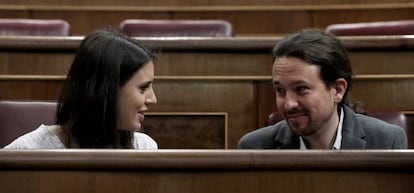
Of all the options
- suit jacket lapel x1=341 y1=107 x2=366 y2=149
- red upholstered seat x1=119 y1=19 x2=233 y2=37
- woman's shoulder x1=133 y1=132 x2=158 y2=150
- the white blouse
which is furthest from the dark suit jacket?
red upholstered seat x1=119 y1=19 x2=233 y2=37

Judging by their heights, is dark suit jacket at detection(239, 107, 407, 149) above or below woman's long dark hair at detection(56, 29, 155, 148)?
below

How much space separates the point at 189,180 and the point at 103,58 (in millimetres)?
325

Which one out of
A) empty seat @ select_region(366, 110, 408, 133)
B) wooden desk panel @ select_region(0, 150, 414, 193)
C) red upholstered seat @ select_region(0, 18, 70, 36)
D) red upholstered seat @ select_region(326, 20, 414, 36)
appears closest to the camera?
wooden desk panel @ select_region(0, 150, 414, 193)

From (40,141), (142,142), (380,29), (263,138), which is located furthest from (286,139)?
(380,29)

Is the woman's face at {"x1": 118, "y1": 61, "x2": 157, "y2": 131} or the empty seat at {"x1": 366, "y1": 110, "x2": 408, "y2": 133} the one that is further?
the empty seat at {"x1": 366, "y1": 110, "x2": 408, "y2": 133}

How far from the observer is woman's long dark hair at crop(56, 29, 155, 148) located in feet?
3.27

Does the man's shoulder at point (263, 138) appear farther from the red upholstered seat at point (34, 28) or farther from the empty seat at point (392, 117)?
the red upholstered seat at point (34, 28)

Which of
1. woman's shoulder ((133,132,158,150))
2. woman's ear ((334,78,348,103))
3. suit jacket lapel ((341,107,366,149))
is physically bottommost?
woman's shoulder ((133,132,158,150))

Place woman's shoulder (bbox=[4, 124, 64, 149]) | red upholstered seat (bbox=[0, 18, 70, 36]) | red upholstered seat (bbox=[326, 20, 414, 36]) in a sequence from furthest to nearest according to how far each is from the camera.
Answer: red upholstered seat (bbox=[0, 18, 70, 36]), red upholstered seat (bbox=[326, 20, 414, 36]), woman's shoulder (bbox=[4, 124, 64, 149])

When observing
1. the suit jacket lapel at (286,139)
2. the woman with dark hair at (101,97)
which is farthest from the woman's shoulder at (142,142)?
the suit jacket lapel at (286,139)

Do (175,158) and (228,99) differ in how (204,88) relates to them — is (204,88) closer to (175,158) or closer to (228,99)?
(228,99)

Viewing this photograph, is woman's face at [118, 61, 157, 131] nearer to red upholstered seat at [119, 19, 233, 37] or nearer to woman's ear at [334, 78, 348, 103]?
woman's ear at [334, 78, 348, 103]

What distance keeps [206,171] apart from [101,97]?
0.31 m

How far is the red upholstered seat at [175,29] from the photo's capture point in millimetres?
1768
